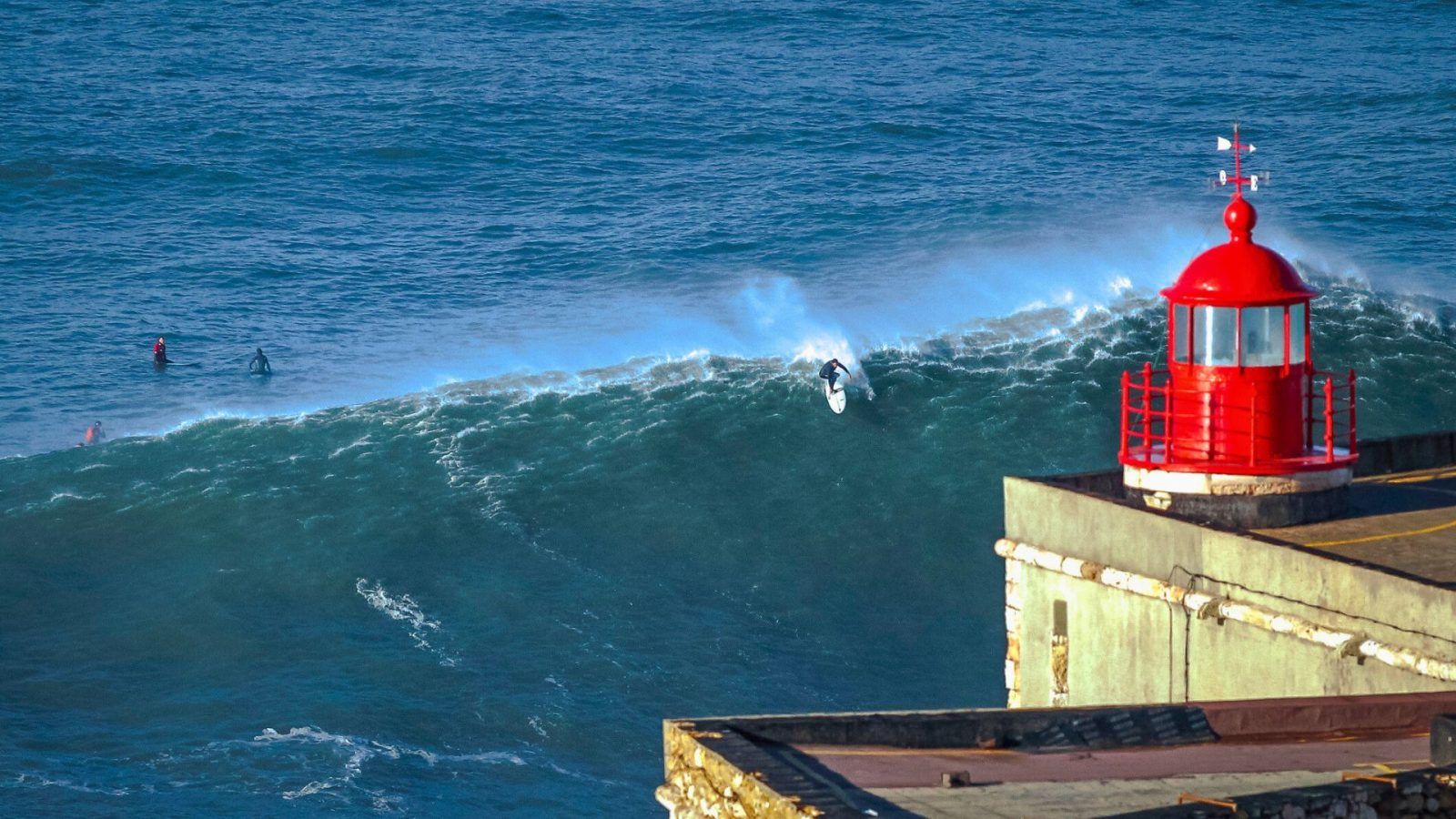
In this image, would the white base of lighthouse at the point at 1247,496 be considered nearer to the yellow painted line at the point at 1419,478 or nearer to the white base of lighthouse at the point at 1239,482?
the white base of lighthouse at the point at 1239,482

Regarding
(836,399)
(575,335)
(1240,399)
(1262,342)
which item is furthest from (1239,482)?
(575,335)

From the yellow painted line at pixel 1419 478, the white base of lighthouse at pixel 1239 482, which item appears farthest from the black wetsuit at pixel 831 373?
the white base of lighthouse at pixel 1239 482

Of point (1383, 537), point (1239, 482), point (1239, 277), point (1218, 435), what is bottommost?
point (1383, 537)

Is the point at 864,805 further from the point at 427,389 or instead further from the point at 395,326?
the point at 395,326

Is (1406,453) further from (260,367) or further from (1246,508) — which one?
(260,367)

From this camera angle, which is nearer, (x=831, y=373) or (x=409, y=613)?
(x=409, y=613)

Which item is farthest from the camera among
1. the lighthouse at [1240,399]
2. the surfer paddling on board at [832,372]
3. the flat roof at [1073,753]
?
the surfer paddling on board at [832,372]
